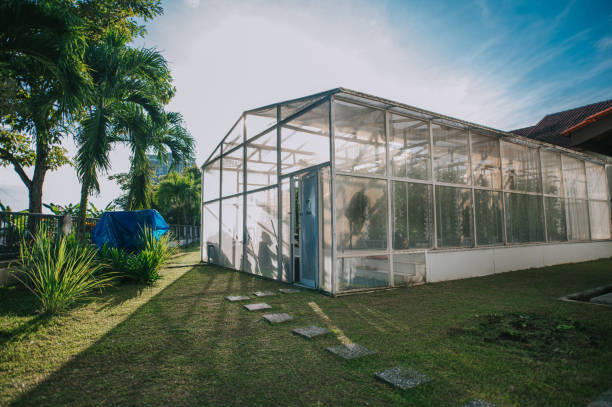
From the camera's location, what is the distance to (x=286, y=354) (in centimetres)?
268

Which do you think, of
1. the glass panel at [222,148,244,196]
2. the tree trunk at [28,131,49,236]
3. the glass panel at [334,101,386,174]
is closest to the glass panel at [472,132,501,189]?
the glass panel at [334,101,386,174]

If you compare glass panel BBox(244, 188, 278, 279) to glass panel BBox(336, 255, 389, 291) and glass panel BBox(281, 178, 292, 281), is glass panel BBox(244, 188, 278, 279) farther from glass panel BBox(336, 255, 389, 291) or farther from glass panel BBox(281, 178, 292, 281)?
glass panel BBox(336, 255, 389, 291)

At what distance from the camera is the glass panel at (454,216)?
6.57 metres

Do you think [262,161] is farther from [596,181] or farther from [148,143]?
[596,181]

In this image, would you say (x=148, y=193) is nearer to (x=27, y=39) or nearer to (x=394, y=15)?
(x=27, y=39)

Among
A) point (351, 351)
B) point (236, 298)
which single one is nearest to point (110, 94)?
point (236, 298)

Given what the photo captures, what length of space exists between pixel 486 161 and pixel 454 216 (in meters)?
2.23

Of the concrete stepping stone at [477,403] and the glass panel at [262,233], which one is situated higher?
the glass panel at [262,233]

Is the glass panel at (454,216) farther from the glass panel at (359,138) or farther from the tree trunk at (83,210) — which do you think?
the tree trunk at (83,210)

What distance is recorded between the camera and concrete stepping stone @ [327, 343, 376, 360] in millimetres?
2580

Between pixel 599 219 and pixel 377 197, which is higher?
pixel 377 197

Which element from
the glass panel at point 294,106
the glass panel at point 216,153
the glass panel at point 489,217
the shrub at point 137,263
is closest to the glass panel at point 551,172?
the glass panel at point 489,217

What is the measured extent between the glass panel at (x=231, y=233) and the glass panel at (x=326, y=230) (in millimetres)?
3588

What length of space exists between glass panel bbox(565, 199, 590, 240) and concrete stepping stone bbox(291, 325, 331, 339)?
36.6 feet
